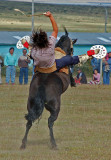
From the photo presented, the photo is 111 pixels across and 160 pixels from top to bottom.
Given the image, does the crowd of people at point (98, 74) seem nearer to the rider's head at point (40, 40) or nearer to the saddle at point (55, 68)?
the saddle at point (55, 68)

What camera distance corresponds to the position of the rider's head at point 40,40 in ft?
28.9

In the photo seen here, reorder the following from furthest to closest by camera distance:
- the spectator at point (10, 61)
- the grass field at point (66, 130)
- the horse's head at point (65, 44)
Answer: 1. the spectator at point (10, 61)
2. the horse's head at point (65, 44)
3. the grass field at point (66, 130)

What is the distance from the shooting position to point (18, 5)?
4402 inches

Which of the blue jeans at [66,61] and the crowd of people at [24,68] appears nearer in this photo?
the blue jeans at [66,61]

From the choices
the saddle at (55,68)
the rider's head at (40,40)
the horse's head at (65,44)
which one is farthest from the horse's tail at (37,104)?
the horse's head at (65,44)

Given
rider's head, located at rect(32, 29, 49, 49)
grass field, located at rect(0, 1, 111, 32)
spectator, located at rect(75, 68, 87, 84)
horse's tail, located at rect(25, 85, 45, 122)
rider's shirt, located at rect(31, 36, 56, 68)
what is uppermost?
rider's head, located at rect(32, 29, 49, 49)

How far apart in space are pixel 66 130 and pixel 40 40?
276 centimetres

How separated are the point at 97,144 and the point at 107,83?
12204 mm

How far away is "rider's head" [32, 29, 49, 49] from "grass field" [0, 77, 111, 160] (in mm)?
1551

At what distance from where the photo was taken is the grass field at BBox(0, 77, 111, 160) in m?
8.64

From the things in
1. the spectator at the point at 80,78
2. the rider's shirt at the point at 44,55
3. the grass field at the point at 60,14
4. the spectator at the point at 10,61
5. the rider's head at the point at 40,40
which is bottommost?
the grass field at the point at 60,14

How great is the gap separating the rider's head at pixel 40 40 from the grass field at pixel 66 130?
155cm

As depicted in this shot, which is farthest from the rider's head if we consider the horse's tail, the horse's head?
the horse's head

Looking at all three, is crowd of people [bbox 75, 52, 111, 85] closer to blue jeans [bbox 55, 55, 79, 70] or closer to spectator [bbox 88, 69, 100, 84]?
spectator [bbox 88, 69, 100, 84]
